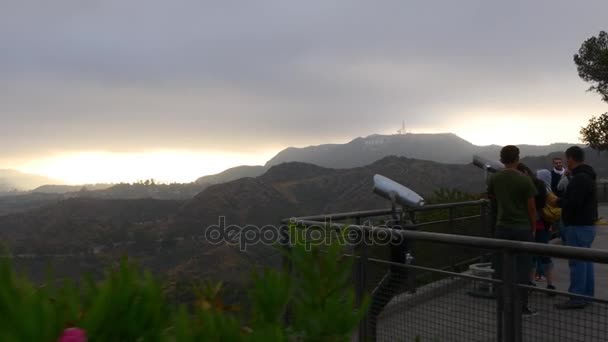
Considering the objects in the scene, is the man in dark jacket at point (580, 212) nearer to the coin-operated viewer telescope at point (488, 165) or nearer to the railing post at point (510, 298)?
the coin-operated viewer telescope at point (488, 165)

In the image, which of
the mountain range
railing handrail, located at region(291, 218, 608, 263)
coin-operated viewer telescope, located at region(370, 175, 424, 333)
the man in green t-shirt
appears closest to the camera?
railing handrail, located at region(291, 218, 608, 263)

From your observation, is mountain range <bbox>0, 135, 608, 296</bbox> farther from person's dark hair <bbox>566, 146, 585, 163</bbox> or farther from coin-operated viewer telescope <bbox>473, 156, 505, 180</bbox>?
person's dark hair <bbox>566, 146, 585, 163</bbox>

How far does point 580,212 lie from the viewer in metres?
7.06

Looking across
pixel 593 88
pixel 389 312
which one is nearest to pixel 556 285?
pixel 389 312

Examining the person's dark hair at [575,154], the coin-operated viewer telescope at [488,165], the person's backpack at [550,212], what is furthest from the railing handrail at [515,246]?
the person's backpack at [550,212]

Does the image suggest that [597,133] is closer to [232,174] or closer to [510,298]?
[510,298]

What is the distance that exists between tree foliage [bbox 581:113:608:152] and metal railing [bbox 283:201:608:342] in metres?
31.1

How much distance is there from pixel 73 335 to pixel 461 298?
422cm

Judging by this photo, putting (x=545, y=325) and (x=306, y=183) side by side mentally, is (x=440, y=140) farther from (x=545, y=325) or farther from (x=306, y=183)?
(x=545, y=325)

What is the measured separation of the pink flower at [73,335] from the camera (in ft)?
2.83

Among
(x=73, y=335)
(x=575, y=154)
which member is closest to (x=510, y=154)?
(x=575, y=154)

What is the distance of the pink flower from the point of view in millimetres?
861

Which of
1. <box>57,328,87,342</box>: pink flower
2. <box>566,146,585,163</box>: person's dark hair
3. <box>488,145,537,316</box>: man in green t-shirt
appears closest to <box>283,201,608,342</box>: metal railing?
<box>488,145,537,316</box>: man in green t-shirt

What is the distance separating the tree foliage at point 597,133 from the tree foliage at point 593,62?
16.0 feet
